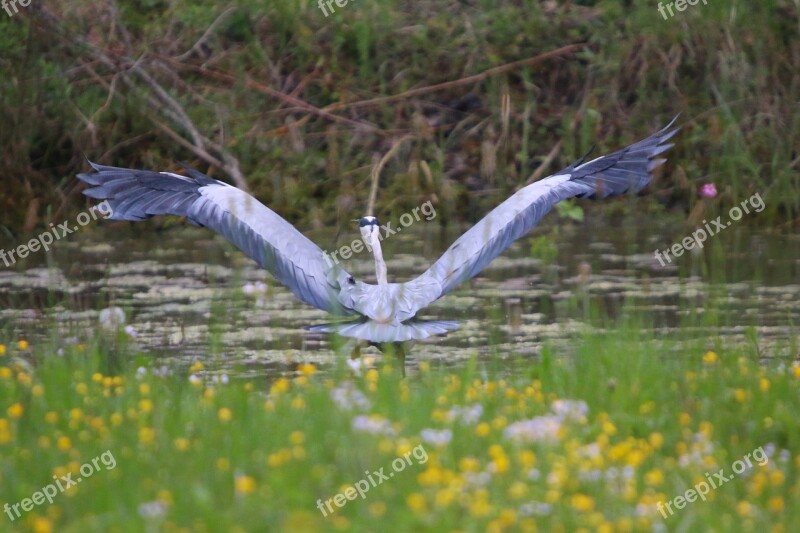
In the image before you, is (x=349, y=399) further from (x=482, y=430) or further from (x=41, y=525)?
(x=41, y=525)

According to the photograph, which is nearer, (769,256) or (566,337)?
(566,337)

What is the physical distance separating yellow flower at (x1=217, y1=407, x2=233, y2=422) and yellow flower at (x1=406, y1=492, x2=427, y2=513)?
2.94 ft

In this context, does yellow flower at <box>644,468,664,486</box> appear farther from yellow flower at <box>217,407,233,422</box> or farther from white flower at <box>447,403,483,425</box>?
yellow flower at <box>217,407,233,422</box>

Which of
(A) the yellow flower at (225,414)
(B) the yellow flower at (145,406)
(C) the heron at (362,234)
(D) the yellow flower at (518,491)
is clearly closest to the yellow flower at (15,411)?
(B) the yellow flower at (145,406)

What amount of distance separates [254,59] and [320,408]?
286 inches

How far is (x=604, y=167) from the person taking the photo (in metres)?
6.44

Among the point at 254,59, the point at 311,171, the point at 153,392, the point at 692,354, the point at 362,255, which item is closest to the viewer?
the point at 153,392

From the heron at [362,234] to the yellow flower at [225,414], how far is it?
1.23m

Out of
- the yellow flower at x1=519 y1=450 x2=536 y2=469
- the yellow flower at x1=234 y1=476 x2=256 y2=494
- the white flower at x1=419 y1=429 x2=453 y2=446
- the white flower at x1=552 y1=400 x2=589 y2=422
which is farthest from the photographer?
the white flower at x1=552 y1=400 x2=589 y2=422

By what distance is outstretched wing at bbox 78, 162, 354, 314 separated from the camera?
5809mm

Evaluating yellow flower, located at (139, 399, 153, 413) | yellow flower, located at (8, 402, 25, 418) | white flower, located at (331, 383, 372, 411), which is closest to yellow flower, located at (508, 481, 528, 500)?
white flower, located at (331, 383, 372, 411)

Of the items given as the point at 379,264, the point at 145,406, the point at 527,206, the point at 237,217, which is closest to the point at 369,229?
the point at 379,264

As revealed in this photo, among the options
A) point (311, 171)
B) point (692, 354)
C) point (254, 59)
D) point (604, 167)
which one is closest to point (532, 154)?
point (311, 171)

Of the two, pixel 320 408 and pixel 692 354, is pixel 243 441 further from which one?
pixel 692 354
